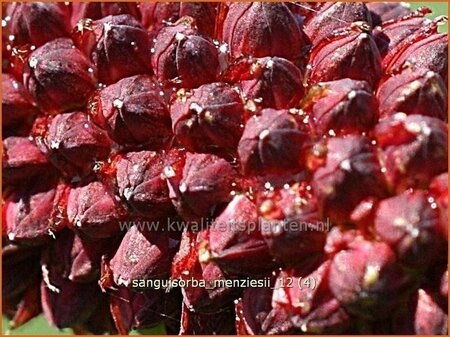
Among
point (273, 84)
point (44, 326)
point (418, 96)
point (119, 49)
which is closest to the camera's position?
point (418, 96)

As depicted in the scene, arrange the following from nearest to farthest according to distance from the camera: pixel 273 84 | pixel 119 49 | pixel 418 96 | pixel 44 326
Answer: pixel 418 96 → pixel 273 84 → pixel 119 49 → pixel 44 326

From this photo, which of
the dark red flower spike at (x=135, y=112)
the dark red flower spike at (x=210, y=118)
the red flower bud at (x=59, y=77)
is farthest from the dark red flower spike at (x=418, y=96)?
the red flower bud at (x=59, y=77)

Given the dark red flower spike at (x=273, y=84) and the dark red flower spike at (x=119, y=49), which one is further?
the dark red flower spike at (x=119, y=49)

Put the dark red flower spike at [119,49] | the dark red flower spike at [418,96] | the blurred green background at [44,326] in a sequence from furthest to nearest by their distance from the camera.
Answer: the blurred green background at [44,326], the dark red flower spike at [119,49], the dark red flower spike at [418,96]

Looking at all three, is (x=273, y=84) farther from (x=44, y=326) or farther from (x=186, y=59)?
(x=44, y=326)

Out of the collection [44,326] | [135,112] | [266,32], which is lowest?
[44,326]

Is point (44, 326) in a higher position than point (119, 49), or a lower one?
lower

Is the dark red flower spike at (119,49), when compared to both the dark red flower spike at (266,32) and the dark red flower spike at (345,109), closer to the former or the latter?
the dark red flower spike at (266,32)

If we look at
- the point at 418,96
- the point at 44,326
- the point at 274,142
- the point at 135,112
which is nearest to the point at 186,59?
the point at 135,112

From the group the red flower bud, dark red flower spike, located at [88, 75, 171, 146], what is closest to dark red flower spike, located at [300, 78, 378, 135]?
dark red flower spike, located at [88, 75, 171, 146]

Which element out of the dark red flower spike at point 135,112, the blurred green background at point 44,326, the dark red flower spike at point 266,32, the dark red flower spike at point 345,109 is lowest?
the blurred green background at point 44,326

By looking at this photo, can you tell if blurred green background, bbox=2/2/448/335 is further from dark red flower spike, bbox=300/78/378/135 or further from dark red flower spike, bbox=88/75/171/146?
dark red flower spike, bbox=300/78/378/135

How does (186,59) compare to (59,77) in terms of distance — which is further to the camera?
(59,77)
